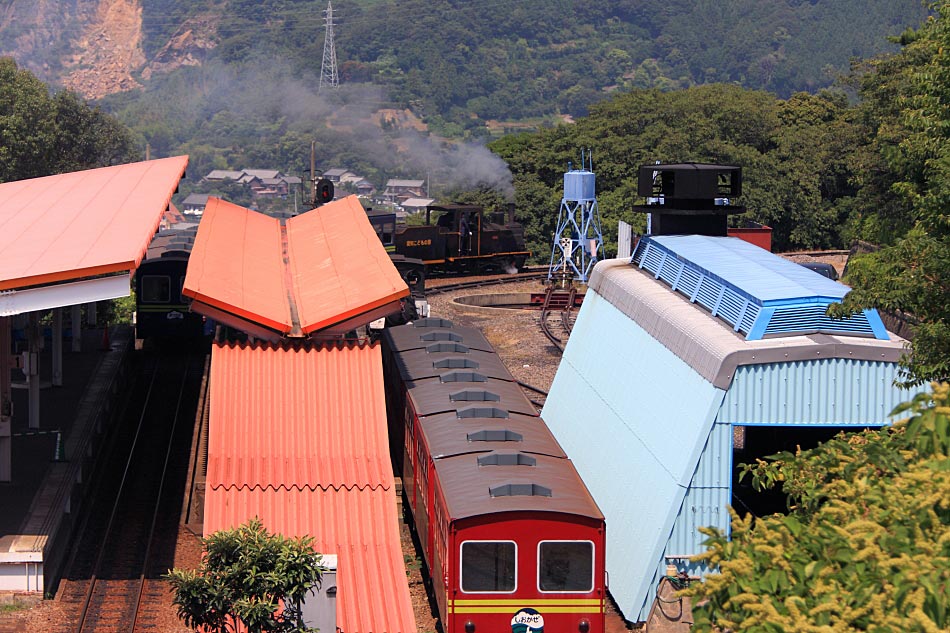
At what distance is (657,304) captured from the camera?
19.8 meters

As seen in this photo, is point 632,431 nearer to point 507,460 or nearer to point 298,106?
point 507,460

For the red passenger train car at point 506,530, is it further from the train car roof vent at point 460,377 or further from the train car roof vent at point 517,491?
the train car roof vent at point 460,377

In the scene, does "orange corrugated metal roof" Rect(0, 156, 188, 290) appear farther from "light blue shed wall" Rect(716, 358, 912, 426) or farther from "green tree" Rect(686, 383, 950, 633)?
"green tree" Rect(686, 383, 950, 633)

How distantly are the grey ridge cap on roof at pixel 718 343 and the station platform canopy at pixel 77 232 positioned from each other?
786 centimetres

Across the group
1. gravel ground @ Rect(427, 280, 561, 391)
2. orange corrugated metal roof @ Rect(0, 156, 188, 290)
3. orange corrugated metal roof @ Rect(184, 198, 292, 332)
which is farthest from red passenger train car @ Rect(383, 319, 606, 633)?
gravel ground @ Rect(427, 280, 561, 391)

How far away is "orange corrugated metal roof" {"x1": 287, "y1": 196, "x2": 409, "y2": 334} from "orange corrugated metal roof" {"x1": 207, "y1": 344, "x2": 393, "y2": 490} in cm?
70

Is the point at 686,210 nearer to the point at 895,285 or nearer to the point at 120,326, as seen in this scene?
the point at 895,285

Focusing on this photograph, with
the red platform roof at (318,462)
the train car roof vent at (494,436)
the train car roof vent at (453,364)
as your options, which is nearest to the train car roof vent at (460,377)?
the train car roof vent at (453,364)

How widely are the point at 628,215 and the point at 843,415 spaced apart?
45039 millimetres

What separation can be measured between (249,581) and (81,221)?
11961 millimetres

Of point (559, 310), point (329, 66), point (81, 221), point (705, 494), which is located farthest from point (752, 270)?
point (329, 66)

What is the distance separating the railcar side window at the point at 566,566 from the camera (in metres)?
13.8

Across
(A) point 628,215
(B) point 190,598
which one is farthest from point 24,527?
(A) point 628,215

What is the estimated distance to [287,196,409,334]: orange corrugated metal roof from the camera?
19.4m
